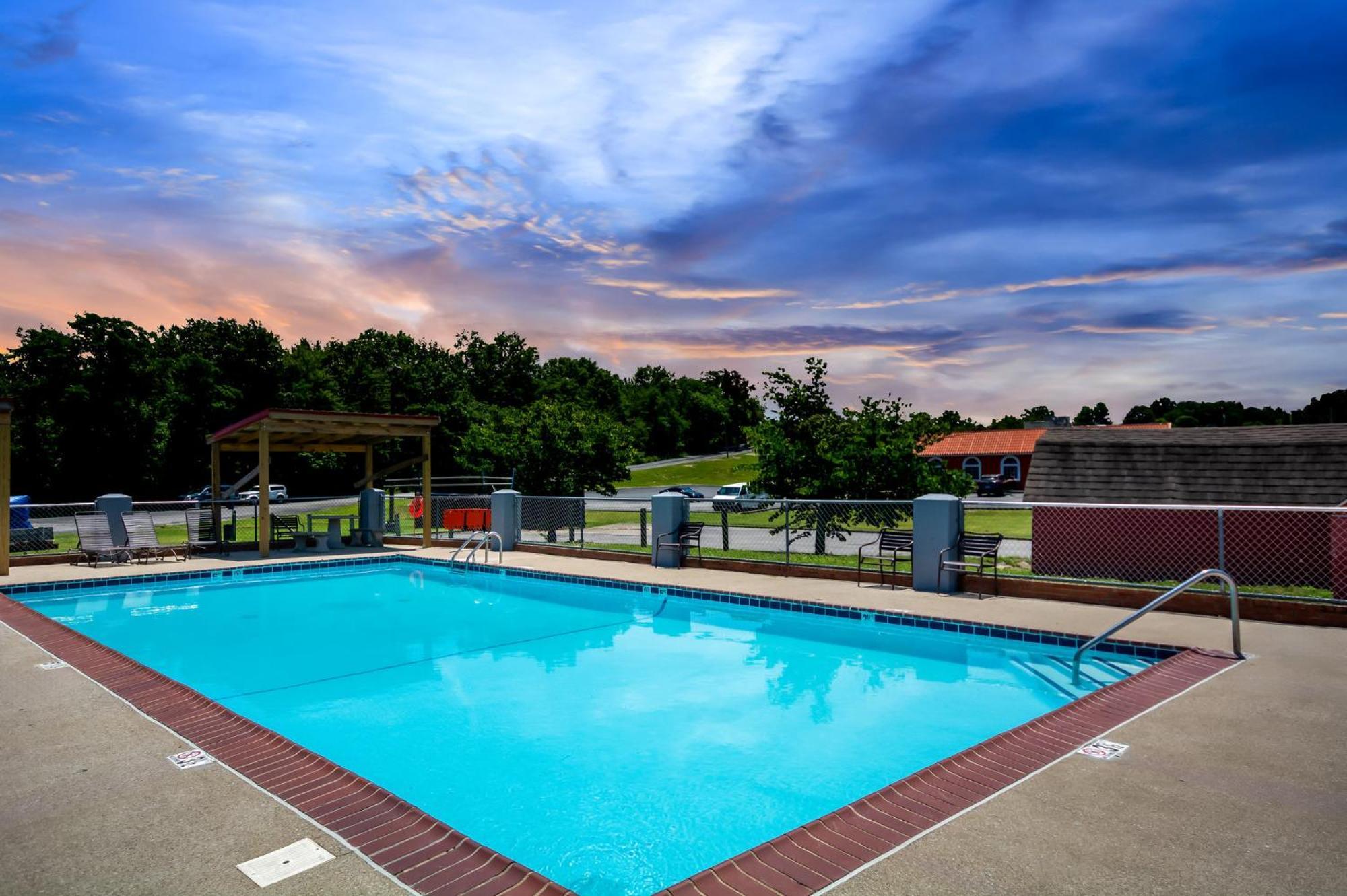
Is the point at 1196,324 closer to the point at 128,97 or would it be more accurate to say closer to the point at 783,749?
the point at 783,749

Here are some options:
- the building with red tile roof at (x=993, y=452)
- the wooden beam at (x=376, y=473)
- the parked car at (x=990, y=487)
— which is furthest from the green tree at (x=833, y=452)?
the building with red tile roof at (x=993, y=452)

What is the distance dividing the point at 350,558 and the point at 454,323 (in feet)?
179

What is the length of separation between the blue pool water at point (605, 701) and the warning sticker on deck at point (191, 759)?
1.21 meters

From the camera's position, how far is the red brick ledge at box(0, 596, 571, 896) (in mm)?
3000

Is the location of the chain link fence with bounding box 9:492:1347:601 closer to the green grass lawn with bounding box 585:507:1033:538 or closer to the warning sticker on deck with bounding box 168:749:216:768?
the green grass lawn with bounding box 585:507:1033:538

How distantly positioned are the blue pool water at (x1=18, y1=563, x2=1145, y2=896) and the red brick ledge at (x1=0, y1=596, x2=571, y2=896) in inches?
35.6

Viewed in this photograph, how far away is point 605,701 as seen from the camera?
710 cm

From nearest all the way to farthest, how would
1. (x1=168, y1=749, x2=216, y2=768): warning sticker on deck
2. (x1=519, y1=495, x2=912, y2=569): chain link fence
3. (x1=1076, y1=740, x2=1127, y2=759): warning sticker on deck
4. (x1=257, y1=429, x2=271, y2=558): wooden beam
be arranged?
(x1=168, y1=749, x2=216, y2=768): warning sticker on deck < (x1=1076, y1=740, x2=1127, y2=759): warning sticker on deck < (x1=519, y1=495, x2=912, y2=569): chain link fence < (x1=257, y1=429, x2=271, y2=558): wooden beam

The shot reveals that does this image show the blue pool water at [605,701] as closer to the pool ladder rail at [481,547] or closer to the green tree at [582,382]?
the pool ladder rail at [481,547]

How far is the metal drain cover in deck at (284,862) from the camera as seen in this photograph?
296cm

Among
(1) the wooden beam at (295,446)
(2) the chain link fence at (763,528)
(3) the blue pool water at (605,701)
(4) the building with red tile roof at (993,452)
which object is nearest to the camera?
(3) the blue pool water at (605,701)

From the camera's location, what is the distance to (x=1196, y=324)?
26.3 m

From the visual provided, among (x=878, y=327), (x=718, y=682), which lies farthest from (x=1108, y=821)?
(x=878, y=327)

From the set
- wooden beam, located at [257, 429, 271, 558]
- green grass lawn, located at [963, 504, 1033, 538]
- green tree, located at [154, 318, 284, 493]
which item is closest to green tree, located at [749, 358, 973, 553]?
green grass lawn, located at [963, 504, 1033, 538]
